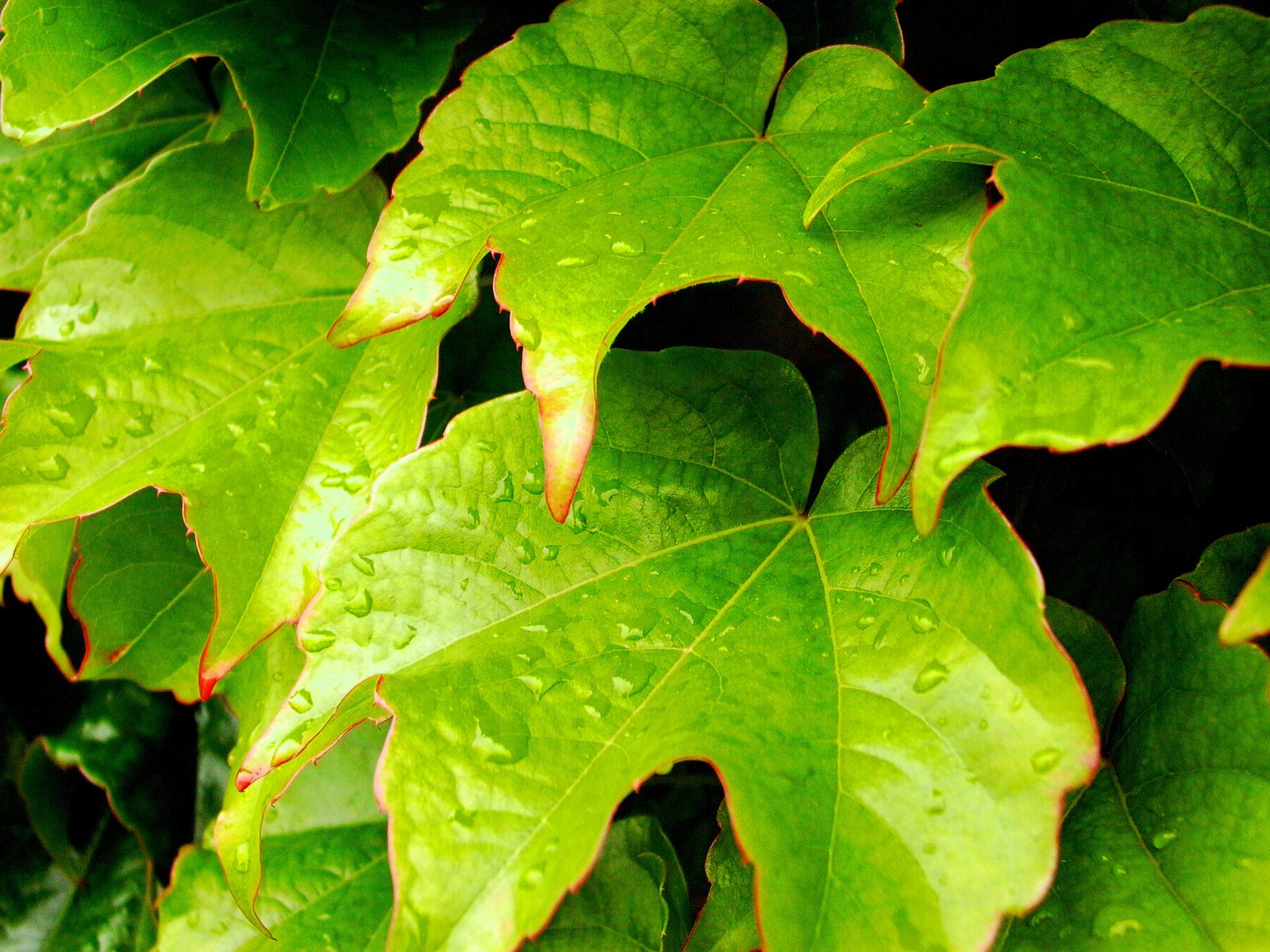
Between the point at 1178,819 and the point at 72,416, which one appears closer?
the point at 1178,819

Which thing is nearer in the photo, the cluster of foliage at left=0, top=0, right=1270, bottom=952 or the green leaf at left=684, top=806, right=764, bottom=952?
the cluster of foliage at left=0, top=0, right=1270, bottom=952

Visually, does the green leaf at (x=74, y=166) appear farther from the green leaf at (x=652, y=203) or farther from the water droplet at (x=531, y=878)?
the water droplet at (x=531, y=878)

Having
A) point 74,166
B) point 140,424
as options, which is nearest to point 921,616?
point 140,424

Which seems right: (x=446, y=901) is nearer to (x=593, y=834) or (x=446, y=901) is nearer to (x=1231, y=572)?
(x=593, y=834)

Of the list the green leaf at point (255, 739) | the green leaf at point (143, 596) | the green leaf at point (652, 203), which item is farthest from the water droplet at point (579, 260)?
the green leaf at point (143, 596)

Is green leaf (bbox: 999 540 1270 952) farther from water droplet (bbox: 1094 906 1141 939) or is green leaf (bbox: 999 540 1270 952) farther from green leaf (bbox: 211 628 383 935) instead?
green leaf (bbox: 211 628 383 935)

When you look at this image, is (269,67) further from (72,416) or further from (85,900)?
(85,900)

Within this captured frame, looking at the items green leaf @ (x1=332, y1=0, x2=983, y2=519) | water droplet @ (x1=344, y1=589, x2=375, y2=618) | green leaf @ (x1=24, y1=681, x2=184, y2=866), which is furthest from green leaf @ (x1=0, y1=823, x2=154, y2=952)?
green leaf @ (x1=332, y1=0, x2=983, y2=519)
